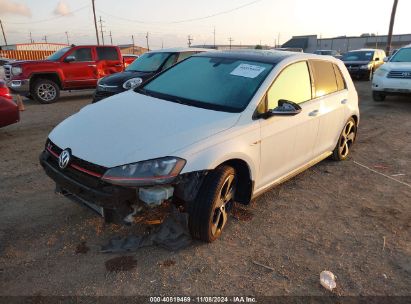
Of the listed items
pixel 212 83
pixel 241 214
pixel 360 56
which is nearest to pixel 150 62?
pixel 212 83


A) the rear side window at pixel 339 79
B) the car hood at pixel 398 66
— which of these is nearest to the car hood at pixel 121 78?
the rear side window at pixel 339 79

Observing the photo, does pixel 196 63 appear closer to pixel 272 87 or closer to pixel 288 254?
pixel 272 87

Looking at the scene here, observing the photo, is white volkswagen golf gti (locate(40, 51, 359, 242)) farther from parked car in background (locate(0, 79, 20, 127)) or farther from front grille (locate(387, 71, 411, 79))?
front grille (locate(387, 71, 411, 79))

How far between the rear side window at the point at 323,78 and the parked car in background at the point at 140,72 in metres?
4.65

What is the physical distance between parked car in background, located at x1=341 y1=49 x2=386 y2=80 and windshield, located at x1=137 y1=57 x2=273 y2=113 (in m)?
15.8

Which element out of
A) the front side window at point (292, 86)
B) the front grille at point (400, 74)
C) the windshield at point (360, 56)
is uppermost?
the front side window at point (292, 86)

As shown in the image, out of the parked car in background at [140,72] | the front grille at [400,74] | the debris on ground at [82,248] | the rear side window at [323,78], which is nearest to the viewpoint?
the debris on ground at [82,248]

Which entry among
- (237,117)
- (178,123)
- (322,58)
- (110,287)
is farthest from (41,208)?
(322,58)

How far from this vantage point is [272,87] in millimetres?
3527

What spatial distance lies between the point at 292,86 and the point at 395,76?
7715mm

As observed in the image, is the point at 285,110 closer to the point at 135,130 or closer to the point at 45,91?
the point at 135,130

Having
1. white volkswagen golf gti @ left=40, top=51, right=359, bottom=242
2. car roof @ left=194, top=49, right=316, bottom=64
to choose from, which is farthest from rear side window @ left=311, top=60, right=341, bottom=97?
car roof @ left=194, top=49, right=316, bottom=64

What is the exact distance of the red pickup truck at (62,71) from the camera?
34.0 ft

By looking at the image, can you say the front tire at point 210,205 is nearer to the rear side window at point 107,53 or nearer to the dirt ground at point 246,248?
the dirt ground at point 246,248
